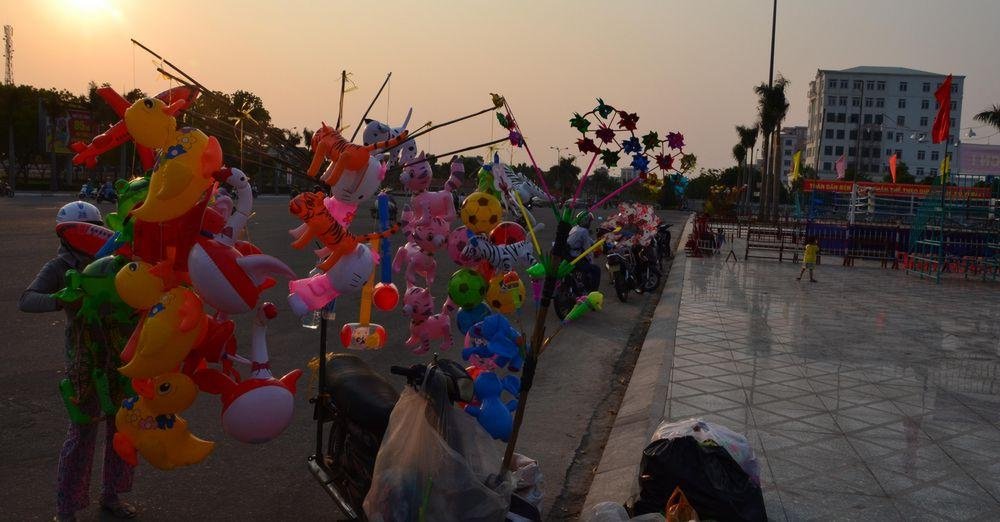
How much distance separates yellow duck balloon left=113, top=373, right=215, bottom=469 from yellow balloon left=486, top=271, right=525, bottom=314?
2153 millimetres

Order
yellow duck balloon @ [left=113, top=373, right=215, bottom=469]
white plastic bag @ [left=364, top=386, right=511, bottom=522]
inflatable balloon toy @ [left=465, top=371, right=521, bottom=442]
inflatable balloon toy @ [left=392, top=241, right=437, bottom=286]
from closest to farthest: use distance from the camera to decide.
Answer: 1. white plastic bag @ [left=364, top=386, right=511, bottom=522]
2. yellow duck balloon @ [left=113, top=373, right=215, bottom=469]
3. inflatable balloon toy @ [left=465, top=371, right=521, bottom=442]
4. inflatable balloon toy @ [left=392, top=241, right=437, bottom=286]

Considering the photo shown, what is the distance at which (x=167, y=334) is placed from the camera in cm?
357

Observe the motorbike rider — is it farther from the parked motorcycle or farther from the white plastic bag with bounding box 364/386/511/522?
the white plastic bag with bounding box 364/386/511/522

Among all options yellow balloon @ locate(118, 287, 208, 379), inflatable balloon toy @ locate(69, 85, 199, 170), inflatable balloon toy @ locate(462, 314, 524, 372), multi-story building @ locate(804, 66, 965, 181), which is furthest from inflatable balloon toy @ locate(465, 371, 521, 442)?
multi-story building @ locate(804, 66, 965, 181)

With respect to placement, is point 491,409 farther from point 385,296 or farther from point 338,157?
point 338,157

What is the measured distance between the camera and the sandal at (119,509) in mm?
4418

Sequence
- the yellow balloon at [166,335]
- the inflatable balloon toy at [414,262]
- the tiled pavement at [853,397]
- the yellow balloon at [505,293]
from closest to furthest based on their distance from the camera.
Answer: the yellow balloon at [166,335] → the tiled pavement at [853,397] → the yellow balloon at [505,293] → the inflatable balloon toy at [414,262]

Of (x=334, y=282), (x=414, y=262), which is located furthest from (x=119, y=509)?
(x=414, y=262)

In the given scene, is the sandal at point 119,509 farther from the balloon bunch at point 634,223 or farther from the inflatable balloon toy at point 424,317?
the balloon bunch at point 634,223

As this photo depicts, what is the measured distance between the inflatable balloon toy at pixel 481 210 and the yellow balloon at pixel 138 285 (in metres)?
2.29

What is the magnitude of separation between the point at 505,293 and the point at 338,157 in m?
1.89

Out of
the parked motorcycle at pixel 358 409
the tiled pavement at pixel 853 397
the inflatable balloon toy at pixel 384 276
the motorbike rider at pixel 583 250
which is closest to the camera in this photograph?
the parked motorcycle at pixel 358 409

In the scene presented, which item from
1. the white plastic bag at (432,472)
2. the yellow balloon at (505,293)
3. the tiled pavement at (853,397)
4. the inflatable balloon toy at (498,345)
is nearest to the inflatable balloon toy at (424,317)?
the yellow balloon at (505,293)

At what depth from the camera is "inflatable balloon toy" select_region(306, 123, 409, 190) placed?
12.7 feet
